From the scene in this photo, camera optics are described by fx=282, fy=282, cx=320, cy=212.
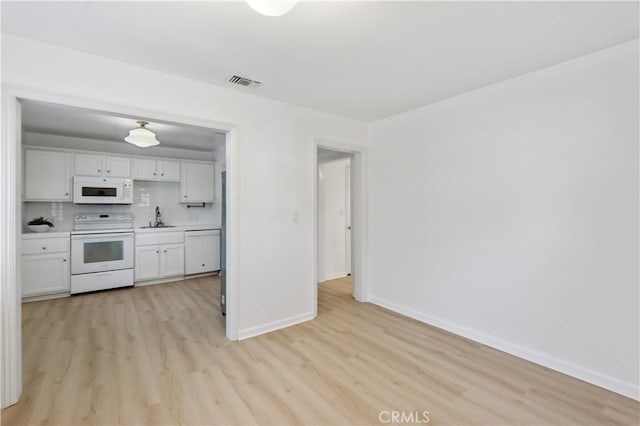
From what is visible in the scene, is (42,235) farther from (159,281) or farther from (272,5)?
(272,5)

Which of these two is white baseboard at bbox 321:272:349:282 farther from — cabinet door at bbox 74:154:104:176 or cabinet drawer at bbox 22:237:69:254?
cabinet door at bbox 74:154:104:176

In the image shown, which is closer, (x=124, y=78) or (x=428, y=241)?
(x=124, y=78)

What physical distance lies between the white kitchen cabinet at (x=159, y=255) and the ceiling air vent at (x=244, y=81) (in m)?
3.46

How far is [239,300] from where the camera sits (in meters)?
2.88

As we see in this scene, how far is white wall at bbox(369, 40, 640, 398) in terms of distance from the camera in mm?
2053

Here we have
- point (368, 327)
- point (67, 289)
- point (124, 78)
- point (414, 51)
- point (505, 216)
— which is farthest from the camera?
point (67, 289)

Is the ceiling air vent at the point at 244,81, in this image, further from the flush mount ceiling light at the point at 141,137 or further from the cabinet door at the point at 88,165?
the cabinet door at the point at 88,165

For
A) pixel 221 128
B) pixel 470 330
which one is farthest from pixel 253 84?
pixel 470 330

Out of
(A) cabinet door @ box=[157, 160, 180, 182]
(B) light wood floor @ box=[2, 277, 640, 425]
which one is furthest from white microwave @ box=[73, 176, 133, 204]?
(B) light wood floor @ box=[2, 277, 640, 425]

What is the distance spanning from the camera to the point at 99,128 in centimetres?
418

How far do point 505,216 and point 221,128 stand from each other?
2.84 m

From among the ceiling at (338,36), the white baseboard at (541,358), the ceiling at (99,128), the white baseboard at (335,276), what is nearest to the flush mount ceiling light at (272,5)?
the ceiling at (338,36)

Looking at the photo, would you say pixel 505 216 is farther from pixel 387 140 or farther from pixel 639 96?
pixel 387 140

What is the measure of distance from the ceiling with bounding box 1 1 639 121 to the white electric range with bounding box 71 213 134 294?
3291 mm
